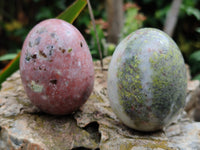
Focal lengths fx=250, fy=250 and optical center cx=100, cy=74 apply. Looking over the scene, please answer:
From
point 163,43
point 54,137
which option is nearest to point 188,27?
point 163,43

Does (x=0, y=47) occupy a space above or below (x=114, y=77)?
below

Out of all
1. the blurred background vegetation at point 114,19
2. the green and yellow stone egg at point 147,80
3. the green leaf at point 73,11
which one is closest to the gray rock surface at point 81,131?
the green and yellow stone egg at point 147,80

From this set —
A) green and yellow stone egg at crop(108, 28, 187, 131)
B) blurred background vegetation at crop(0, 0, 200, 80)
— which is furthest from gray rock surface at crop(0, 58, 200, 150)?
blurred background vegetation at crop(0, 0, 200, 80)

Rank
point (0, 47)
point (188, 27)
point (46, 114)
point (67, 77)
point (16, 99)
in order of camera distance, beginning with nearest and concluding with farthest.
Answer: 1. point (67, 77)
2. point (46, 114)
3. point (16, 99)
4. point (188, 27)
5. point (0, 47)

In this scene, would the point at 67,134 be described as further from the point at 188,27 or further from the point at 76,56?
the point at 188,27

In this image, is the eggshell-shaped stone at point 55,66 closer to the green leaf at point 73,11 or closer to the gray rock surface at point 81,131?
the gray rock surface at point 81,131

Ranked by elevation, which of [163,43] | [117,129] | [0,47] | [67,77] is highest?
[163,43]

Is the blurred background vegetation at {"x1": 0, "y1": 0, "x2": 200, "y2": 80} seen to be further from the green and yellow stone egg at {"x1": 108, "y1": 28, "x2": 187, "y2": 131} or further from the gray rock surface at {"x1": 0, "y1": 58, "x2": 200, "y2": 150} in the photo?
the green and yellow stone egg at {"x1": 108, "y1": 28, "x2": 187, "y2": 131}

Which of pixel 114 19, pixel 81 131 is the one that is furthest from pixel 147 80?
pixel 114 19
